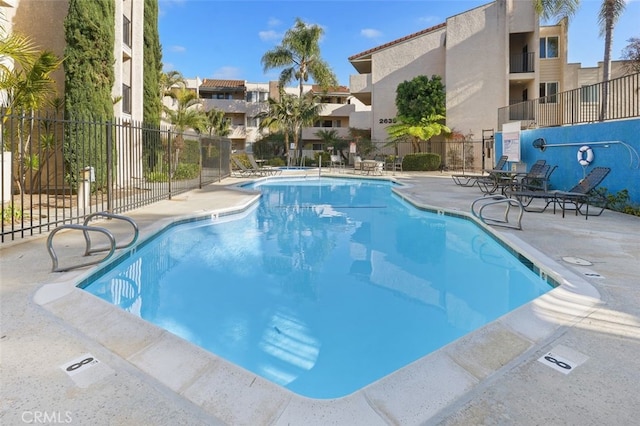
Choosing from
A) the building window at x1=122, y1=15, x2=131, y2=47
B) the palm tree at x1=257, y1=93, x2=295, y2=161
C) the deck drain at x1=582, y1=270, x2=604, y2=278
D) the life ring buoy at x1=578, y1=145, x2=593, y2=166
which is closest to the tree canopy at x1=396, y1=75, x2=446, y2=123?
the palm tree at x1=257, y1=93, x2=295, y2=161

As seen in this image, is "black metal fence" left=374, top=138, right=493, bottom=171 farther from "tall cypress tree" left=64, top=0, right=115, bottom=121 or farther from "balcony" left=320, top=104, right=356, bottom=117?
"tall cypress tree" left=64, top=0, right=115, bottom=121

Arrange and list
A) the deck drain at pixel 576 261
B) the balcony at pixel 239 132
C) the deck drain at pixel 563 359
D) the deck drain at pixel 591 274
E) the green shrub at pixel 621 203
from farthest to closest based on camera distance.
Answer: the balcony at pixel 239 132 < the green shrub at pixel 621 203 < the deck drain at pixel 576 261 < the deck drain at pixel 591 274 < the deck drain at pixel 563 359

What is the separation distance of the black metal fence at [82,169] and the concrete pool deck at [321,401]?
3.50 m

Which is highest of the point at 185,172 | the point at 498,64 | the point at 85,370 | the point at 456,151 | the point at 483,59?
the point at 483,59

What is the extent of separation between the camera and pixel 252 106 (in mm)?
45094

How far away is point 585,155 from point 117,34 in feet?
54.8

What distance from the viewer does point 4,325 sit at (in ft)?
11.1

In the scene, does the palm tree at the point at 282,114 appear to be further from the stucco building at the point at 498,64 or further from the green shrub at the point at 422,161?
→ the stucco building at the point at 498,64

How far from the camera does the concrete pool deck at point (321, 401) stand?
234 cm

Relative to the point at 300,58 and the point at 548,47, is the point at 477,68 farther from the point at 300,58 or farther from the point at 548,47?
the point at 300,58

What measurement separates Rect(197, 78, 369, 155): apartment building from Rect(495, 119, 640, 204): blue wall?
2896 cm

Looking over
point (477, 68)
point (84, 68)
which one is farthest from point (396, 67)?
point (84, 68)

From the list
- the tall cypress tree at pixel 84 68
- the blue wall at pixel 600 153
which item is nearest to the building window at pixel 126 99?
the tall cypress tree at pixel 84 68

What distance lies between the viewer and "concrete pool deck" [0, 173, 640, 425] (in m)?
2.34
